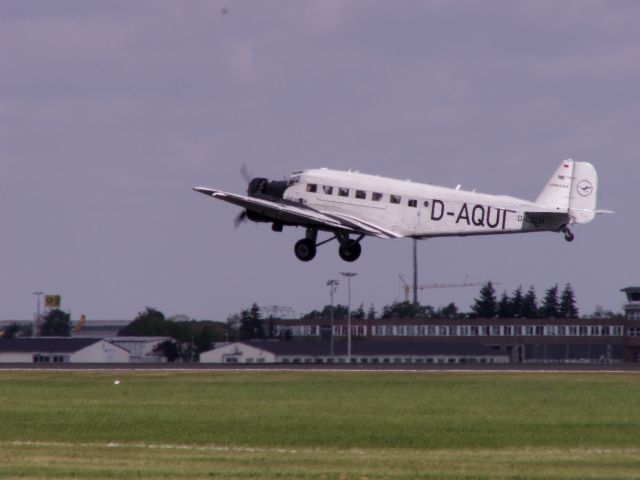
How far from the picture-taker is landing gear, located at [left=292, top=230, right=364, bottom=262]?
6806cm

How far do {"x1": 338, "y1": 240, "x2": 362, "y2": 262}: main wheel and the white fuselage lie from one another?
6.87 ft

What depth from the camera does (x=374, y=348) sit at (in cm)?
13450

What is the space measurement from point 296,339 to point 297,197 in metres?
71.0

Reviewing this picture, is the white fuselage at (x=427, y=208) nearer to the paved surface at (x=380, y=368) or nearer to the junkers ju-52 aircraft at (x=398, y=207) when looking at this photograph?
the junkers ju-52 aircraft at (x=398, y=207)

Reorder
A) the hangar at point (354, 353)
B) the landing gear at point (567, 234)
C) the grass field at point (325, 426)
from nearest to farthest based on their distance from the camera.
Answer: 1. the grass field at point (325, 426)
2. the landing gear at point (567, 234)
3. the hangar at point (354, 353)

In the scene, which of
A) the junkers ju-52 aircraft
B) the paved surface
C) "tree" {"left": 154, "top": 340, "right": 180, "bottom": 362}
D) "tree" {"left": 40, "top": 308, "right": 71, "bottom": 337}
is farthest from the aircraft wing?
"tree" {"left": 40, "top": 308, "right": 71, "bottom": 337}

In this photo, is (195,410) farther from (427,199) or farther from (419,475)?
(419,475)

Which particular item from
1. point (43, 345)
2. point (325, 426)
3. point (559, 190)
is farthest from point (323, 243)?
point (43, 345)

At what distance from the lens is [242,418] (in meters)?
53.7

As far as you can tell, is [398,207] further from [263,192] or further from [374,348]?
[374,348]

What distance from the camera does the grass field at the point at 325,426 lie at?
129 ft

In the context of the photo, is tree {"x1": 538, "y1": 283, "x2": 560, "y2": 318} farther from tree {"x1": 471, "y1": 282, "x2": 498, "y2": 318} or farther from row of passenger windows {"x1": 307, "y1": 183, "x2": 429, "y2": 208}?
row of passenger windows {"x1": 307, "y1": 183, "x2": 429, "y2": 208}

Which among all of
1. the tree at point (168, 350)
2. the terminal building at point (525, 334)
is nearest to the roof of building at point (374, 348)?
the terminal building at point (525, 334)

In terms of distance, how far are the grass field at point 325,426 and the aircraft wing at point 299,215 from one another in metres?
7.70
